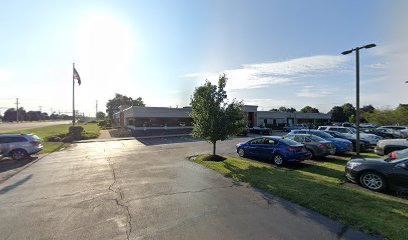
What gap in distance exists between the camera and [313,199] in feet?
21.9

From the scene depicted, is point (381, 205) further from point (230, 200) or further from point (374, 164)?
point (230, 200)

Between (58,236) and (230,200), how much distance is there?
4354 millimetres

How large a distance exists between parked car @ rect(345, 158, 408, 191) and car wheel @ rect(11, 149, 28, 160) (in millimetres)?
18299

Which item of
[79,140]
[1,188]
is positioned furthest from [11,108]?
[1,188]

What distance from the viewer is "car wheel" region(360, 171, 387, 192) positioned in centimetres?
760

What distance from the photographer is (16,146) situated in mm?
14883

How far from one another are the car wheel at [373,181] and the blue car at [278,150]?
383 centimetres

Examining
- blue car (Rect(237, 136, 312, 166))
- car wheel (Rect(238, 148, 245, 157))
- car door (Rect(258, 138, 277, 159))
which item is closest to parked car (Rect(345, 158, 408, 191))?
blue car (Rect(237, 136, 312, 166))

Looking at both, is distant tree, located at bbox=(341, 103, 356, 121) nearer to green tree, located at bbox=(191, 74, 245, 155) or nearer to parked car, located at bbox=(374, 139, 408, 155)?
parked car, located at bbox=(374, 139, 408, 155)

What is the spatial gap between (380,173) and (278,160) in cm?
493

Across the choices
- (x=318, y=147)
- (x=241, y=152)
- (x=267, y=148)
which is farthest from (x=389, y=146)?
(x=241, y=152)

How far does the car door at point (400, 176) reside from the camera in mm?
7088

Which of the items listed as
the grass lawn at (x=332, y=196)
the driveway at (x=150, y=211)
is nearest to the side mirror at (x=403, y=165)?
the grass lawn at (x=332, y=196)

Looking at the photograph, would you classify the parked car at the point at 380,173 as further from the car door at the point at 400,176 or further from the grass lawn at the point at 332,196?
the grass lawn at the point at 332,196
